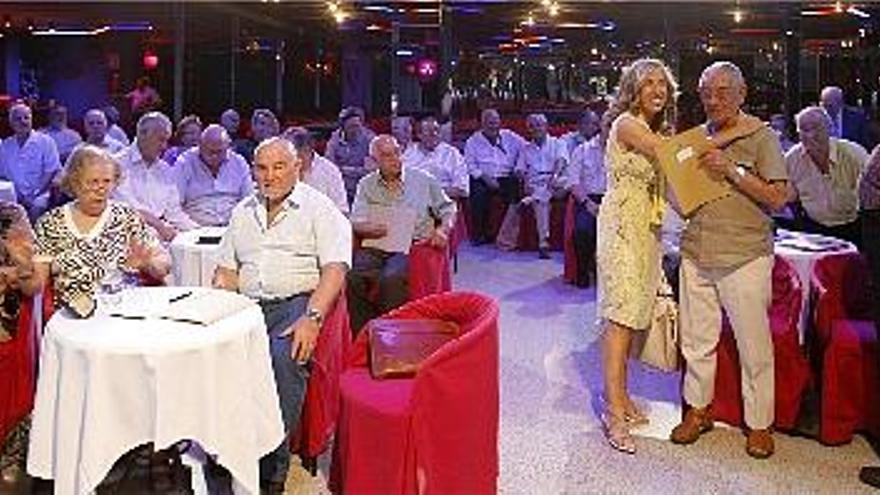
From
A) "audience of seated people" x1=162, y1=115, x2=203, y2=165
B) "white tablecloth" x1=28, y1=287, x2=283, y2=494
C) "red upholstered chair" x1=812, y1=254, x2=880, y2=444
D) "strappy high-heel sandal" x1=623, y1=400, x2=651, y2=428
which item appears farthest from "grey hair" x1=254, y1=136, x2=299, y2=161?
"audience of seated people" x1=162, y1=115, x2=203, y2=165

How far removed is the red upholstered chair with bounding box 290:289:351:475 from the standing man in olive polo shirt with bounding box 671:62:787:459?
4.57 ft

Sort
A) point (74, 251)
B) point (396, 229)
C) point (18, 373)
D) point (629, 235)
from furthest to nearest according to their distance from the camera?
point (396, 229) → point (629, 235) → point (74, 251) → point (18, 373)

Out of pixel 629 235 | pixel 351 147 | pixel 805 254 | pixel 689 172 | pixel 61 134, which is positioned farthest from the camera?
pixel 61 134

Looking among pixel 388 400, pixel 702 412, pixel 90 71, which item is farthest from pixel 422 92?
pixel 388 400

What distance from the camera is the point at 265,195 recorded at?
12.0 feet

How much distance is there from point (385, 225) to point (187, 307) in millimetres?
2153

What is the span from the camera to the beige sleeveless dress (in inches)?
151

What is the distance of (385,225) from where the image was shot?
17.0 feet

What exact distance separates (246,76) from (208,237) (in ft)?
30.5

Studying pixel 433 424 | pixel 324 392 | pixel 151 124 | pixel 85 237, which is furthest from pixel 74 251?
pixel 151 124

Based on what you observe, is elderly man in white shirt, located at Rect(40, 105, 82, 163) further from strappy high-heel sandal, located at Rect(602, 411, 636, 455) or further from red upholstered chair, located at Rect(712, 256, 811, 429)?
red upholstered chair, located at Rect(712, 256, 811, 429)

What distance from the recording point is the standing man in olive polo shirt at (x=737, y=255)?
3.73 m

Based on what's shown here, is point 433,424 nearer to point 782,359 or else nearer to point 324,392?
point 324,392

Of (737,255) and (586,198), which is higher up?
(586,198)
